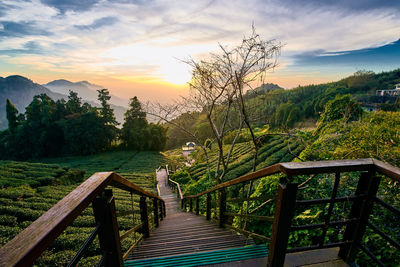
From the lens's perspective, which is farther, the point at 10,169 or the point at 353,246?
the point at 10,169

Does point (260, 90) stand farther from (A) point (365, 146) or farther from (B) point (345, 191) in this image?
(B) point (345, 191)

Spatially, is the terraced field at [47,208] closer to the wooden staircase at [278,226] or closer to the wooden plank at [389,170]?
the wooden staircase at [278,226]

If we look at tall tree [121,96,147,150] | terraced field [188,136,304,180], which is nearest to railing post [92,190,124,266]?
terraced field [188,136,304,180]

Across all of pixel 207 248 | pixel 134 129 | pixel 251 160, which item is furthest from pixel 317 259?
pixel 134 129

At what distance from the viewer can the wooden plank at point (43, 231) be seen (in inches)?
22.1

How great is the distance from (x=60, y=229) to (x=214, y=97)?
606cm

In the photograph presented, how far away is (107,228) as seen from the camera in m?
1.20

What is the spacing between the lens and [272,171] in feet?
4.66

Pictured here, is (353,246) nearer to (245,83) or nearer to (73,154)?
(245,83)

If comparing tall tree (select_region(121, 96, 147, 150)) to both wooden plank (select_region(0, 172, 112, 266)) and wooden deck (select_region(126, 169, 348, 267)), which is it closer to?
wooden deck (select_region(126, 169, 348, 267))

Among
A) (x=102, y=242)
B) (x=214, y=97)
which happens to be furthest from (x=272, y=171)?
(x=214, y=97)

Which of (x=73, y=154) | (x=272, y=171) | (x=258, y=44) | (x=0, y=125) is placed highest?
(x=258, y=44)

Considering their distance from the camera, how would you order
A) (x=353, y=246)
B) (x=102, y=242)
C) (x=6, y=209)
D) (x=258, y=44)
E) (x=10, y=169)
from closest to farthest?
(x=102, y=242)
(x=353, y=246)
(x=258, y=44)
(x=6, y=209)
(x=10, y=169)

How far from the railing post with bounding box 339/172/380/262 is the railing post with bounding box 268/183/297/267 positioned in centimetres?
55
